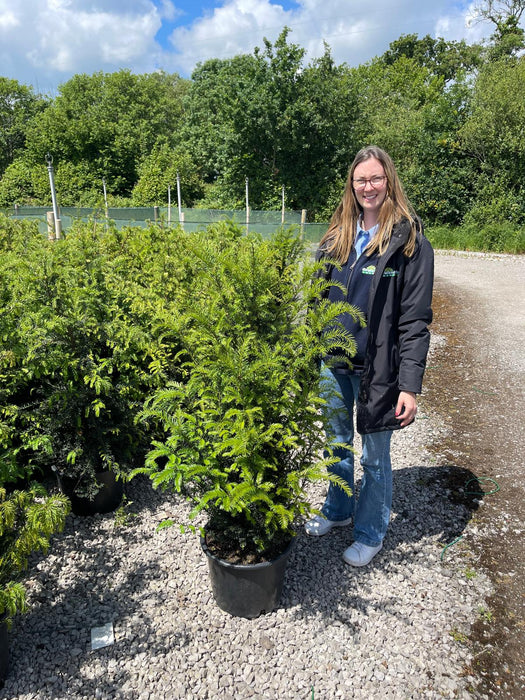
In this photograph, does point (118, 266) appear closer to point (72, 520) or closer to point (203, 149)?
point (72, 520)

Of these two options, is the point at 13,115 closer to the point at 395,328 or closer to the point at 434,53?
the point at 434,53

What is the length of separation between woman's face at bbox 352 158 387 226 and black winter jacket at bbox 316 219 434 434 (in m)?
0.18

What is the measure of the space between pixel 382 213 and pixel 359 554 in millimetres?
1939

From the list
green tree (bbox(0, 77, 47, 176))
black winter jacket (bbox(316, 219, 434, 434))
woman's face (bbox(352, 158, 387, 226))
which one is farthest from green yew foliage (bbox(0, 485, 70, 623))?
green tree (bbox(0, 77, 47, 176))

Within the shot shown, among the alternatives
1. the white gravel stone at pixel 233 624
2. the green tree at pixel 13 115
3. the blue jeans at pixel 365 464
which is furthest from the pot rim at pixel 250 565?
the green tree at pixel 13 115

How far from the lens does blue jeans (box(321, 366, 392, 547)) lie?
8.55 feet

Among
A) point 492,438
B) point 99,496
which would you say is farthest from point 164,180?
point 99,496

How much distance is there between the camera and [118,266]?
3.49 m

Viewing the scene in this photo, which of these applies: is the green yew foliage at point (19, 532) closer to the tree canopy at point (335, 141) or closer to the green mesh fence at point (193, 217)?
the green mesh fence at point (193, 217)

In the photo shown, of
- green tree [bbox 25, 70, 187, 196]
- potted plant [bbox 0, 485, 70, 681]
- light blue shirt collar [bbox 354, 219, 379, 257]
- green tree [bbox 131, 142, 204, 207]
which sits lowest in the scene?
potted plant [bbox 0, 485, 70, 681]

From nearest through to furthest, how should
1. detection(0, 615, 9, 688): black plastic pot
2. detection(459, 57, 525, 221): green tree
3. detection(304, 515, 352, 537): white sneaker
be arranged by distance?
detection(0, 615, 9, 688): black plastic pot < detection(304, 515, 352, 537): white sneaker < detection(459, 57, 525, 221): green tree

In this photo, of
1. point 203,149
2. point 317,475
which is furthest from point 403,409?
point 203,149


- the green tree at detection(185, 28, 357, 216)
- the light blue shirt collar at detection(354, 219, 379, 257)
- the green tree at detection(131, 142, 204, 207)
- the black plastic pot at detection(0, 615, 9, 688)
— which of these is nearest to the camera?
the black plastic pot at detection(0, 615, 9, 688)

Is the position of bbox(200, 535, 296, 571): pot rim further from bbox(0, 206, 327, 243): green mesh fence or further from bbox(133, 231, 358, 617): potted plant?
bbox(0, 206, 327, 243): green mesh fence
